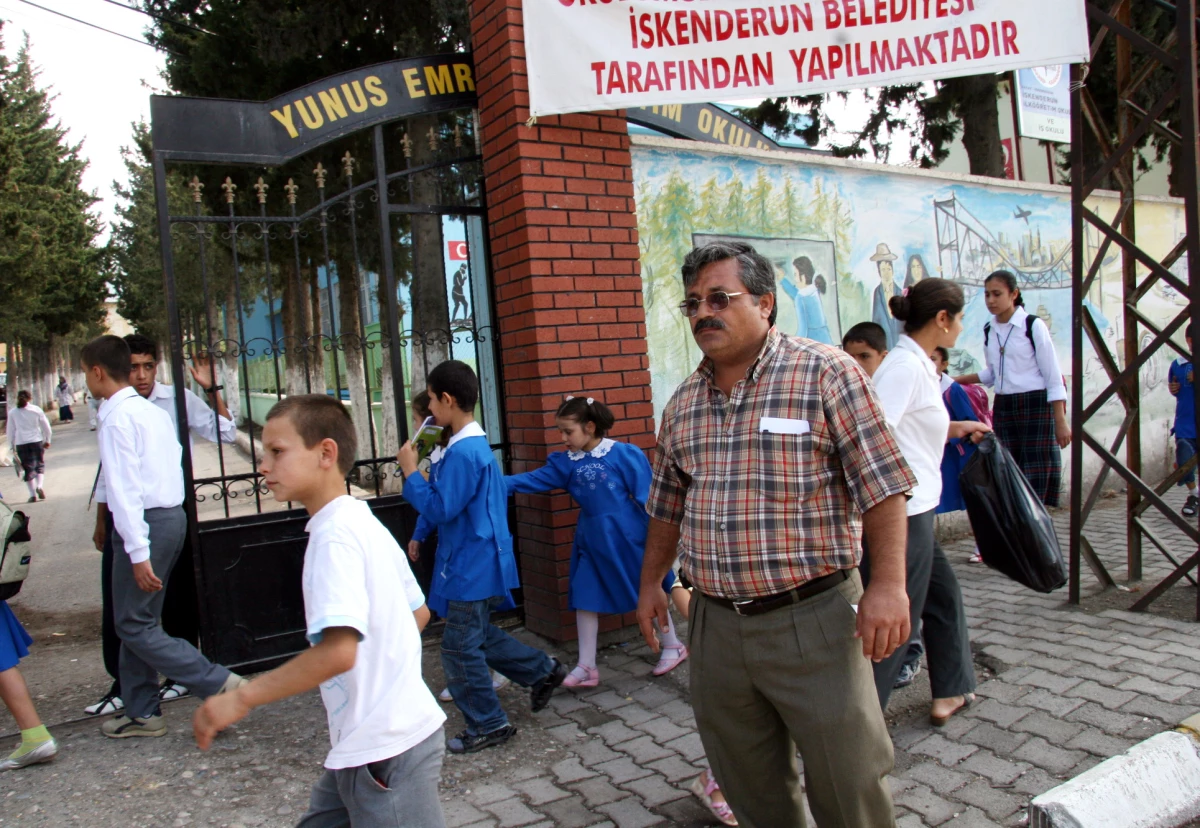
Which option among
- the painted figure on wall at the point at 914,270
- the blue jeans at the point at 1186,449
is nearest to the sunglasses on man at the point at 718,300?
the painted figure on wall at the point at 914,270

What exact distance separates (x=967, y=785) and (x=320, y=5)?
8621mm

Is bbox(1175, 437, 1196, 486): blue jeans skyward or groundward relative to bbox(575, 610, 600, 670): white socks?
skyward

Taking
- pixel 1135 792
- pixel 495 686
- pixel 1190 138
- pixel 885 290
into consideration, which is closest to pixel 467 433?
pixel 495 686

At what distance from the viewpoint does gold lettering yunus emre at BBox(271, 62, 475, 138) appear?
457 centimetres

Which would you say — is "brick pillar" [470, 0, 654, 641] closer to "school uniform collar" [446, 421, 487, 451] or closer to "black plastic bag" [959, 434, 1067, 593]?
"school uniform collar" [446, 421, 487, 451]

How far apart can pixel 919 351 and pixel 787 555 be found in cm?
139

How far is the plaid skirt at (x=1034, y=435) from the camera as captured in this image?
5781 mm

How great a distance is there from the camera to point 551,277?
4562 mm

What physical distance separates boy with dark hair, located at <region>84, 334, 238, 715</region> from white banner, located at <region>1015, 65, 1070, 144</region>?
857cm

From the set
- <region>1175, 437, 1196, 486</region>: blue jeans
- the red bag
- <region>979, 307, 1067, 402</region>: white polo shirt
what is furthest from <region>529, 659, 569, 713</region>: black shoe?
<region>1175, 437, 1196, 486</region>: blue jeans

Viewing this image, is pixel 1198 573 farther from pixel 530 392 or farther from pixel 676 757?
pixel 530 392

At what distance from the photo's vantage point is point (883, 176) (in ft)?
21.6

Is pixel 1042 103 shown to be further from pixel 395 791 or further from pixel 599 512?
pixel 395 791

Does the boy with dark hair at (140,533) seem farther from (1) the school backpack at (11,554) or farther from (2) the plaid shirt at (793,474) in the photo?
(2) the plaid shirt at (793,474)
